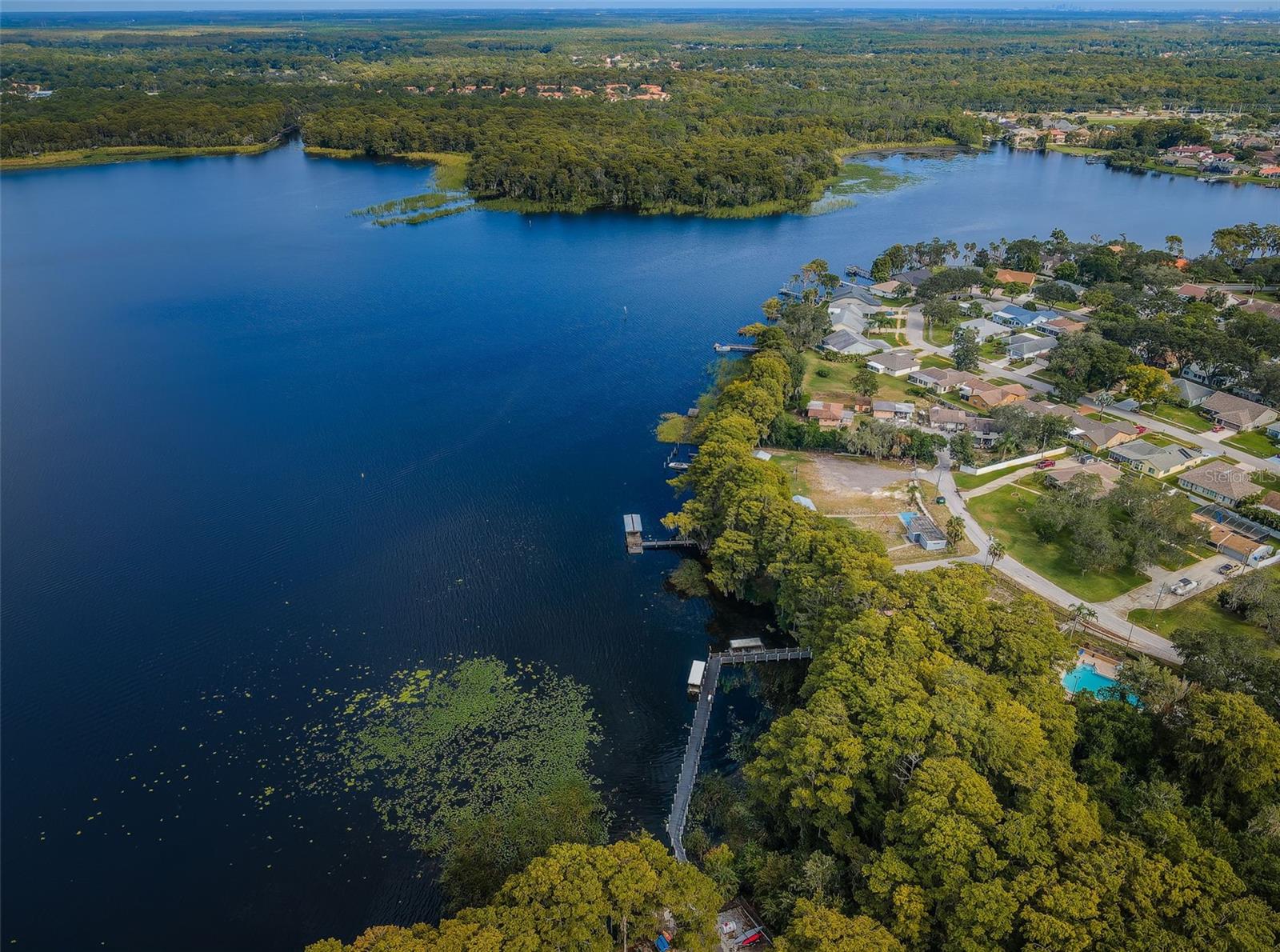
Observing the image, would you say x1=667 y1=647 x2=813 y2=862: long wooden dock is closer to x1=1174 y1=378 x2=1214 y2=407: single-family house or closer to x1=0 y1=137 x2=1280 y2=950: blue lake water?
x1=0 y1=137 x2=1280 y2=950: blue lake water

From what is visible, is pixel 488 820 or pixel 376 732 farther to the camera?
pixel 376 732

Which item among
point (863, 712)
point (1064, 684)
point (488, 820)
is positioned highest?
point (863, 712)

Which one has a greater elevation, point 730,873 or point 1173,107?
point 1173,107

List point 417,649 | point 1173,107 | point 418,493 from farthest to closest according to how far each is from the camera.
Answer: point 1173,107 < point 418,493 < point 417,649

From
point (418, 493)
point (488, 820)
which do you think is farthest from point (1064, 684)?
point (418, 493)

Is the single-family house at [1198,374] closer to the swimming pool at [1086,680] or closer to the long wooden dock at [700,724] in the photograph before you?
the swimming pool at [1086,680]

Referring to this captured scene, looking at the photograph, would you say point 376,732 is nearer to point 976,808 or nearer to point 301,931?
point 301,931

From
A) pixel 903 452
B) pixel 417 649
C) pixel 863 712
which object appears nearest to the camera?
pixel 863 712
